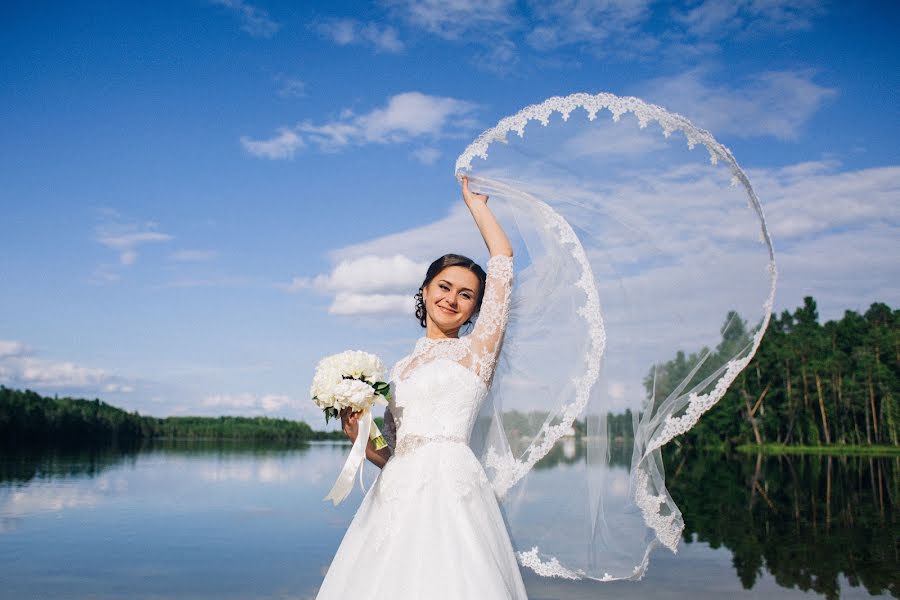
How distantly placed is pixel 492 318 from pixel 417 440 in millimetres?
678

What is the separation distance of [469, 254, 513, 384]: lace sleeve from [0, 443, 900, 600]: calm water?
673mm

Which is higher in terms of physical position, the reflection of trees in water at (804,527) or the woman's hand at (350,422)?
the woman's hand at (350,422)

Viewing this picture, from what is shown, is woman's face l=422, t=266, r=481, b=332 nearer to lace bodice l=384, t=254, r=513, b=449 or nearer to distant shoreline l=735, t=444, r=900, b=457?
lace bodice l=384, t=254, r=513, b=449

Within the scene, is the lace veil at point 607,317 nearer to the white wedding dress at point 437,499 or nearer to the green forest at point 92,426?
the white wedding dress at point 437,499

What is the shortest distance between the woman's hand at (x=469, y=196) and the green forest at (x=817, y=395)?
48567 mm

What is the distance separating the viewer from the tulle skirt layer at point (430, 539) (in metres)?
3.24

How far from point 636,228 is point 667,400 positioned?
0.86m

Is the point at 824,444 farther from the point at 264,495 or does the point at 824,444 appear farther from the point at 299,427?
the point at 299,427

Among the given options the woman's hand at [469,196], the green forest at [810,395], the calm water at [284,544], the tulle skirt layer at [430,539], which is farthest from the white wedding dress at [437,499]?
the green forest at [810,395]

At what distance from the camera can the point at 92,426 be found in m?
78.0

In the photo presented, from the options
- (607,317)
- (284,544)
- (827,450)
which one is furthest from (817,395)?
(607,317)

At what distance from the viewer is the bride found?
3.29m

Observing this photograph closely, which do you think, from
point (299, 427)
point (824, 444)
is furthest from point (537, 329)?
point (299, 427)

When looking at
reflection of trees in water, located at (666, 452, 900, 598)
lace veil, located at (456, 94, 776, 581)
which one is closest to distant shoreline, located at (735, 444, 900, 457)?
reflection of trees in water, located at (666, 452, 900, 598)
